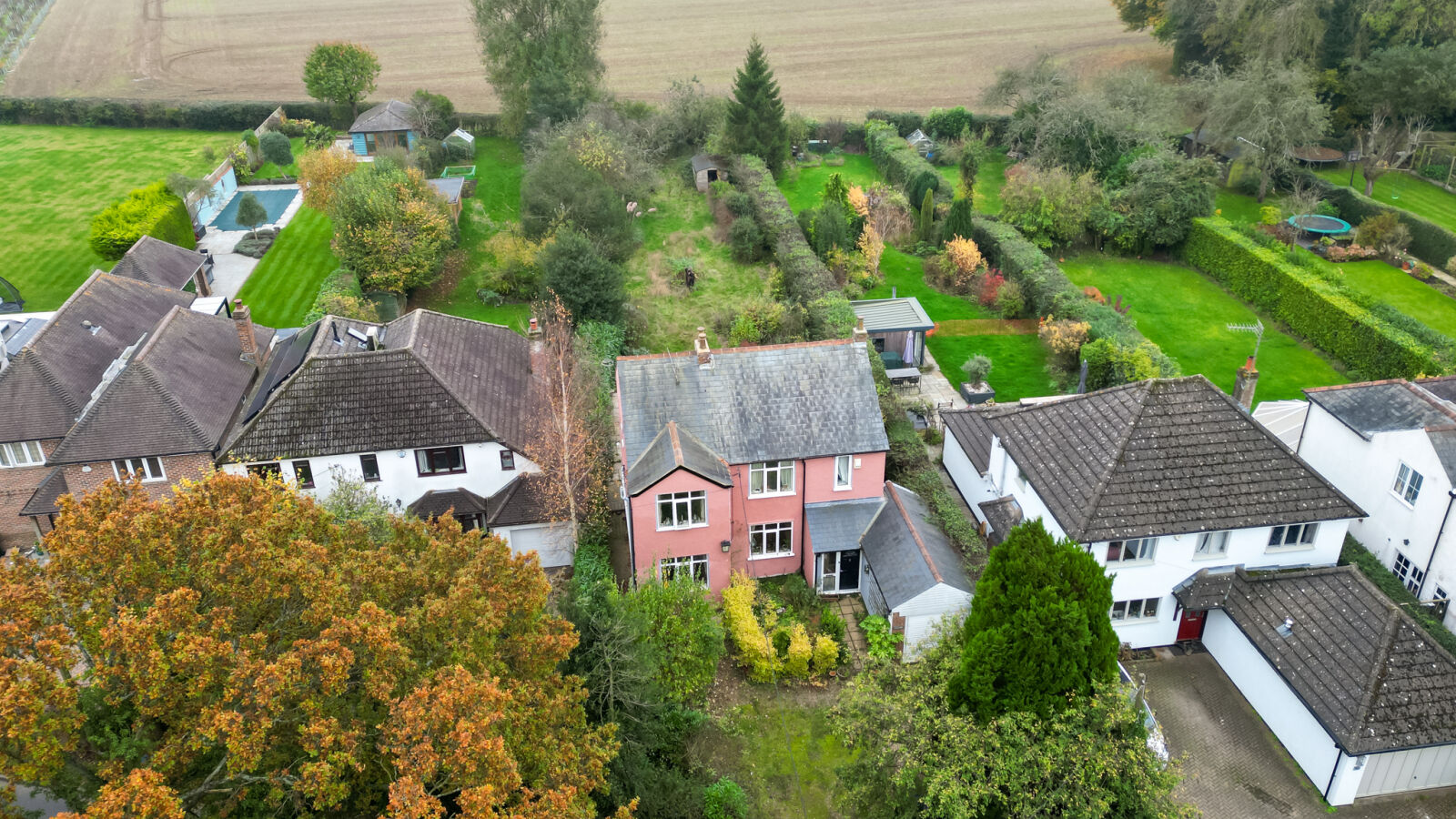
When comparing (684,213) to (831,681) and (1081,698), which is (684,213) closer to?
(831,681)

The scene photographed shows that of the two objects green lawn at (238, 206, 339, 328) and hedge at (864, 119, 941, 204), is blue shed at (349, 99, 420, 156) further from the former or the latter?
hedge at (864, 119, 941, 204)

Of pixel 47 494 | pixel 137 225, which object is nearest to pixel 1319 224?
pixel 47 494

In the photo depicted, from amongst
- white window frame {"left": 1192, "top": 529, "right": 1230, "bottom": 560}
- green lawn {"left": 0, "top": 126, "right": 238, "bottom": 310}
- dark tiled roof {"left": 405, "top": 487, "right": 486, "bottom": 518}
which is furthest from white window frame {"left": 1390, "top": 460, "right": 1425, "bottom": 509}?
green lawn {"left": 0, "top": 126, "right": 238, "bottom": 310}

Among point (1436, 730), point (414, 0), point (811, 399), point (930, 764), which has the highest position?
point (414, 0)

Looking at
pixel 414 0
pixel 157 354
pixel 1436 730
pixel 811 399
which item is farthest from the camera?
pixel 414 0

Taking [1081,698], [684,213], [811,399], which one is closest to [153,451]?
[811,399]
